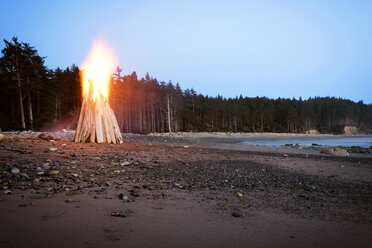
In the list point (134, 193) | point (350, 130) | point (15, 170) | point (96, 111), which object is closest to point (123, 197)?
point (134, 193)

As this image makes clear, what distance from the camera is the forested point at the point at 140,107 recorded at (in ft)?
95.3

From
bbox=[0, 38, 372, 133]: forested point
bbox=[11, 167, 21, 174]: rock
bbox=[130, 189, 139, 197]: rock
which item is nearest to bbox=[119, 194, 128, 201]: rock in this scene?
bbox=[130, 189, 139, 197]: rock

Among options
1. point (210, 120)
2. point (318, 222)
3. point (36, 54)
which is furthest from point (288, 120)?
point (318, 222)

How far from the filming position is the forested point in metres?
29.0

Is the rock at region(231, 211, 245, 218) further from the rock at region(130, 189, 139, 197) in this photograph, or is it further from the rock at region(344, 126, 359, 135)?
the rock at region(344, 126, 359, 135)

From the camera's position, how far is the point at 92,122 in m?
12.3

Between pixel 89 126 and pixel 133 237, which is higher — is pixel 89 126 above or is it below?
above

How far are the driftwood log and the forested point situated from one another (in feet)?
61.4

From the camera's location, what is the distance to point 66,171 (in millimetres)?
5855

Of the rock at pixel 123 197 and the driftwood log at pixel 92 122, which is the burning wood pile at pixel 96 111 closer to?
the driftwood log at pixel 92 122

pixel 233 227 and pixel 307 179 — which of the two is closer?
pixel 233 227

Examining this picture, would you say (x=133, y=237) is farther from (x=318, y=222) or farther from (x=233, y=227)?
(x=318, y=222)

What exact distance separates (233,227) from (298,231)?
942 mm

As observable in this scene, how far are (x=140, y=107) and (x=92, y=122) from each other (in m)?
34.7
